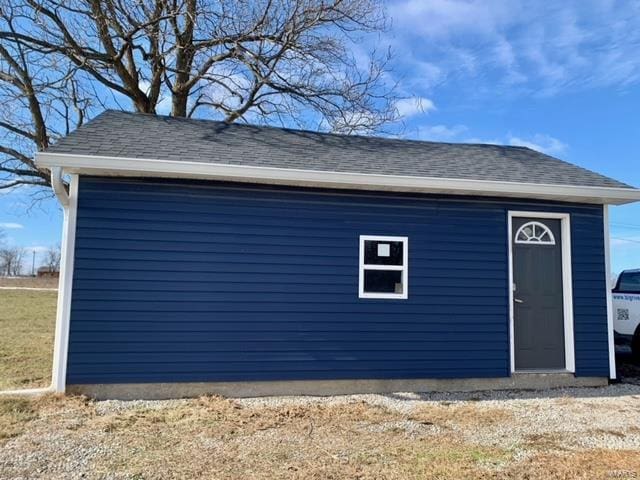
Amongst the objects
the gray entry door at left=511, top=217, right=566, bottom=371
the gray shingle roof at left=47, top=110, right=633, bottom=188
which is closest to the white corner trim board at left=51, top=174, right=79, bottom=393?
the gray shingle roof at left=47, top=110, right=633, bottom=188

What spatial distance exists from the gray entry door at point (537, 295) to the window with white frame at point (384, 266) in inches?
62.8

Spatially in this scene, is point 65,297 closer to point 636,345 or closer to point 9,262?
point 636,345

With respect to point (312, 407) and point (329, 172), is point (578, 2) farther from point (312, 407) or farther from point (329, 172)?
point (312, 407)

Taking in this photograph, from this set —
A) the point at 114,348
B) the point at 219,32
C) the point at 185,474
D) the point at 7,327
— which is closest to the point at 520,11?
the point at 219,32

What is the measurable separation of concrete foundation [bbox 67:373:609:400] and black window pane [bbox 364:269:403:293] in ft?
3.63

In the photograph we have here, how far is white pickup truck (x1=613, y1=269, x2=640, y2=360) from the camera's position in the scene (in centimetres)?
876

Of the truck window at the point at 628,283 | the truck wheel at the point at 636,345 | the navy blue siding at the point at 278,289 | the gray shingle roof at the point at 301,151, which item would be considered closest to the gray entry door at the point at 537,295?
the navy blue siding at the point at 278,289

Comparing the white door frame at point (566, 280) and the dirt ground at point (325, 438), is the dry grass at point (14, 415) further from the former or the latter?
the white door frame at point (566, 280)

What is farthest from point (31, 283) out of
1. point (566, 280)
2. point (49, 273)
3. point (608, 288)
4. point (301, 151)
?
point (608, 288)

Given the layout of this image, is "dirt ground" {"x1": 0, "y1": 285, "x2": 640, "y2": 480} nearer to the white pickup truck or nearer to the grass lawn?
the grass lawn

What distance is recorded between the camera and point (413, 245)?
6230 millimetres

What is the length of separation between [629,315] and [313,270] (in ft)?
21.1

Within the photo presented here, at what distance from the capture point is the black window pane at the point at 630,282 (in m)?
9.38

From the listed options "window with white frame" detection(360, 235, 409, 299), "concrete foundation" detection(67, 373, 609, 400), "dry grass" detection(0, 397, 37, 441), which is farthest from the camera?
"window with white frame" detection(360, 235, 409, 299)
